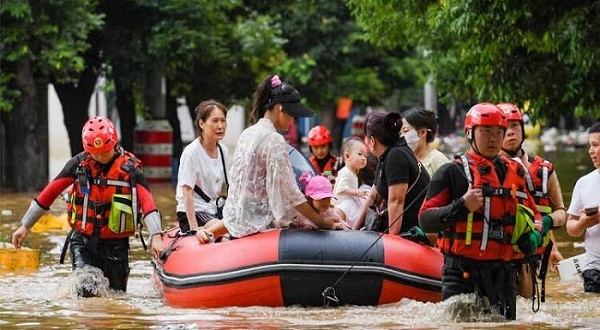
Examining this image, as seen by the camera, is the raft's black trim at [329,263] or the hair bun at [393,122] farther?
the hair bun at [393,122]

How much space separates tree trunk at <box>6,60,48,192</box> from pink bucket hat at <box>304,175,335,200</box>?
2094cm

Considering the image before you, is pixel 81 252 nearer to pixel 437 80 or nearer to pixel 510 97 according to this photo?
pixel 510 97

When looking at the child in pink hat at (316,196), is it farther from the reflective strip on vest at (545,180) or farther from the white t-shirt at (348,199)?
the white t-shirt at (348,199)

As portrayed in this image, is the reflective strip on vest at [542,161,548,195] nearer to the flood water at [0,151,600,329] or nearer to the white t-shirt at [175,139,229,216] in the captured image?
the flood water at [0,151,600,329]

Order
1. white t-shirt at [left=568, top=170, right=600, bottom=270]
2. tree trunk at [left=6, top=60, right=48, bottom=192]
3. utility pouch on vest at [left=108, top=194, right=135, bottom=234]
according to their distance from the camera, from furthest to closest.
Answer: tree trunk at [left=6, top=60, right=48, bottom=192] → white t-shirt at [left=568, top=170, right=600, bottom=270] → utility pouch on vest at [left=108, top=194, right=135, bottom=234]

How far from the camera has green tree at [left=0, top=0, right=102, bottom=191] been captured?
97.8 ft

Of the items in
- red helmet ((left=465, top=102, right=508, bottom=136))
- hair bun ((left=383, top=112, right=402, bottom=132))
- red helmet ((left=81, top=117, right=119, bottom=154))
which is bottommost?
red helmet ((left=81, top=117, right=119, bottom=154))

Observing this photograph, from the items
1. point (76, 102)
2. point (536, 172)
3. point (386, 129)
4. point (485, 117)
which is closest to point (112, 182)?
point (386, 129)

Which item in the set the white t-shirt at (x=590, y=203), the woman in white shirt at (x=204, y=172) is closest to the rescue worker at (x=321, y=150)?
the woman in white shirt at (x=204, y=172)

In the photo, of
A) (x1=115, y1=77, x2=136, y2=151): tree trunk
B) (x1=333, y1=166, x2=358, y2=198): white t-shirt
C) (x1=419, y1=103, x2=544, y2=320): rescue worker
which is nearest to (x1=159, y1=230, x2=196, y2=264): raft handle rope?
(x1=333, y1=166, x2=358, y2=198): white t-shirt

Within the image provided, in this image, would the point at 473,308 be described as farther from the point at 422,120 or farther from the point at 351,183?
the point at 351,183

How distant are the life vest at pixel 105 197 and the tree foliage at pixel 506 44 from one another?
9189 mm

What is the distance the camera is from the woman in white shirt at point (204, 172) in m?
13.6

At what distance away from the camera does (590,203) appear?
13.0 meters
